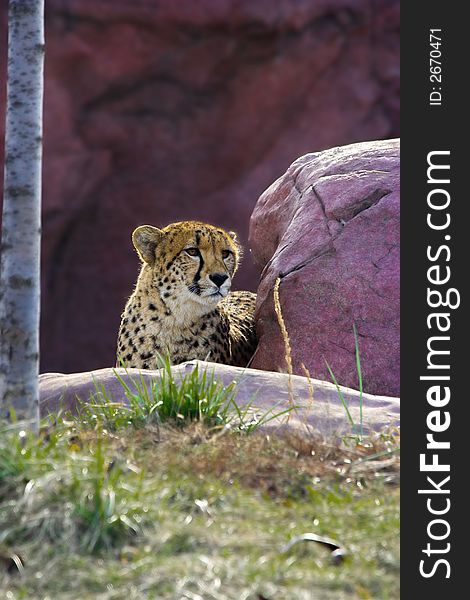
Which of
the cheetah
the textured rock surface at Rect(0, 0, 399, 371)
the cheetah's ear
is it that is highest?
the textured rock surface at Rect(0, 0, 399, 371)

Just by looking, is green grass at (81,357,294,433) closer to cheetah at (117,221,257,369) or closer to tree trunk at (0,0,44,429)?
tree trunk at (0,0,44,429)

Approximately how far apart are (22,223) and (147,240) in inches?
103

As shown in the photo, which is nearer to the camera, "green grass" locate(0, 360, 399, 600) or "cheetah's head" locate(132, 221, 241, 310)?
"green grass" locate(0, 360, 399, 600)

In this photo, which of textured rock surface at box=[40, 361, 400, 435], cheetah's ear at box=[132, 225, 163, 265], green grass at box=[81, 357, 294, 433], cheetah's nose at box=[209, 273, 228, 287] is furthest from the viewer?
cheetah's ear at box=[132, 225, 163, 265]

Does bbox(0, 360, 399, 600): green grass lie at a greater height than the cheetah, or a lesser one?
lesser

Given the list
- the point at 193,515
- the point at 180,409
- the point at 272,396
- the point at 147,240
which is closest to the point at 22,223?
the point at 180,409

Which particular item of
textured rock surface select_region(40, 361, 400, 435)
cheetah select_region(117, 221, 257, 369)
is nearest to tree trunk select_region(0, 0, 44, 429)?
textured rock surface select_region(40, 361, 400, 435)

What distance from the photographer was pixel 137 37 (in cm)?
1190

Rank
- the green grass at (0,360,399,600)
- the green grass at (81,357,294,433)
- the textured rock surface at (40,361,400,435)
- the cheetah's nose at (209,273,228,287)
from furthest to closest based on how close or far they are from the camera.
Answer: the cheetah's nose at (209,273,228,287), the textured rock surface at (40,361,400,435), the green grass at (81,357,294,433), the green grass at (0,360,399,600)

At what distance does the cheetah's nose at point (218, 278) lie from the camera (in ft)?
21.6

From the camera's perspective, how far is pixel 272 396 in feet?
17.1

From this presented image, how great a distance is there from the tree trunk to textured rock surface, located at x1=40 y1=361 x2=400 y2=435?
34.8 inches

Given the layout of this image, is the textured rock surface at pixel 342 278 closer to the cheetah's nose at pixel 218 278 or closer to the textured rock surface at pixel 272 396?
the cheetah's nose at pixel 218 278

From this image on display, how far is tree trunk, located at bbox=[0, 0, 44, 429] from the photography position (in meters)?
4.21
